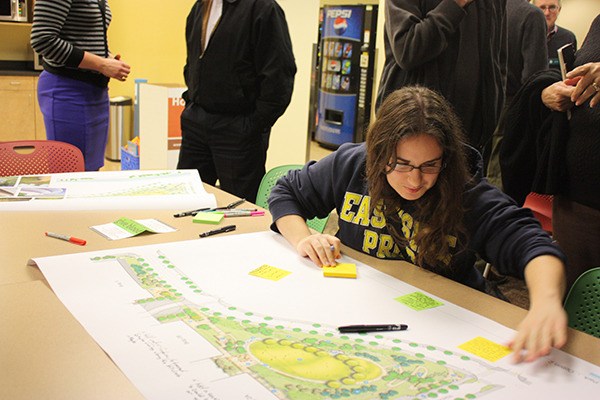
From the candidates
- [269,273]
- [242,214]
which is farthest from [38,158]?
[269,273]

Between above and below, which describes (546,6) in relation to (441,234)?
above

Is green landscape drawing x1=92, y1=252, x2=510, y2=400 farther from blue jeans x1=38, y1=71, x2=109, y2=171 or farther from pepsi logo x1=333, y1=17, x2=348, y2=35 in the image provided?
pepsi logo x1=333, y1=17, x2=348, y2=35

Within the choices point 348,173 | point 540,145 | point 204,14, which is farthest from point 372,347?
point 204,14

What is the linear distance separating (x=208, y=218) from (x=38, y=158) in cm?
98

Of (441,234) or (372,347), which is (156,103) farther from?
(372,347)

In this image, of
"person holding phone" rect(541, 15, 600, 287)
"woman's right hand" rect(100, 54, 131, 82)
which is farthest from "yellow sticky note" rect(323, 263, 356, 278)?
"woman's right hand" rect(100, 54, 131, 82)

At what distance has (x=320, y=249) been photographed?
1.44 metres

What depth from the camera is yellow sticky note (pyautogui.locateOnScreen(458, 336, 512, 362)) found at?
3.41 ft

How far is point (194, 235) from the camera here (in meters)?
1.61

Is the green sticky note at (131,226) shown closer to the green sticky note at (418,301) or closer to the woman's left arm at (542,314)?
the green sticky note at (418,301)

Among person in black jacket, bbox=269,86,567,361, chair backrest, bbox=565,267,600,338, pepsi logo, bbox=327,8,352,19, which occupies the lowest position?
chair backrest, bbox=565,267,600,338

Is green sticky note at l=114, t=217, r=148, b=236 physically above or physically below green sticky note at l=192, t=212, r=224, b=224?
below

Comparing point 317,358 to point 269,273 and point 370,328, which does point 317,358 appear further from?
point 269,273

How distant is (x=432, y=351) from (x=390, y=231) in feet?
1.77
